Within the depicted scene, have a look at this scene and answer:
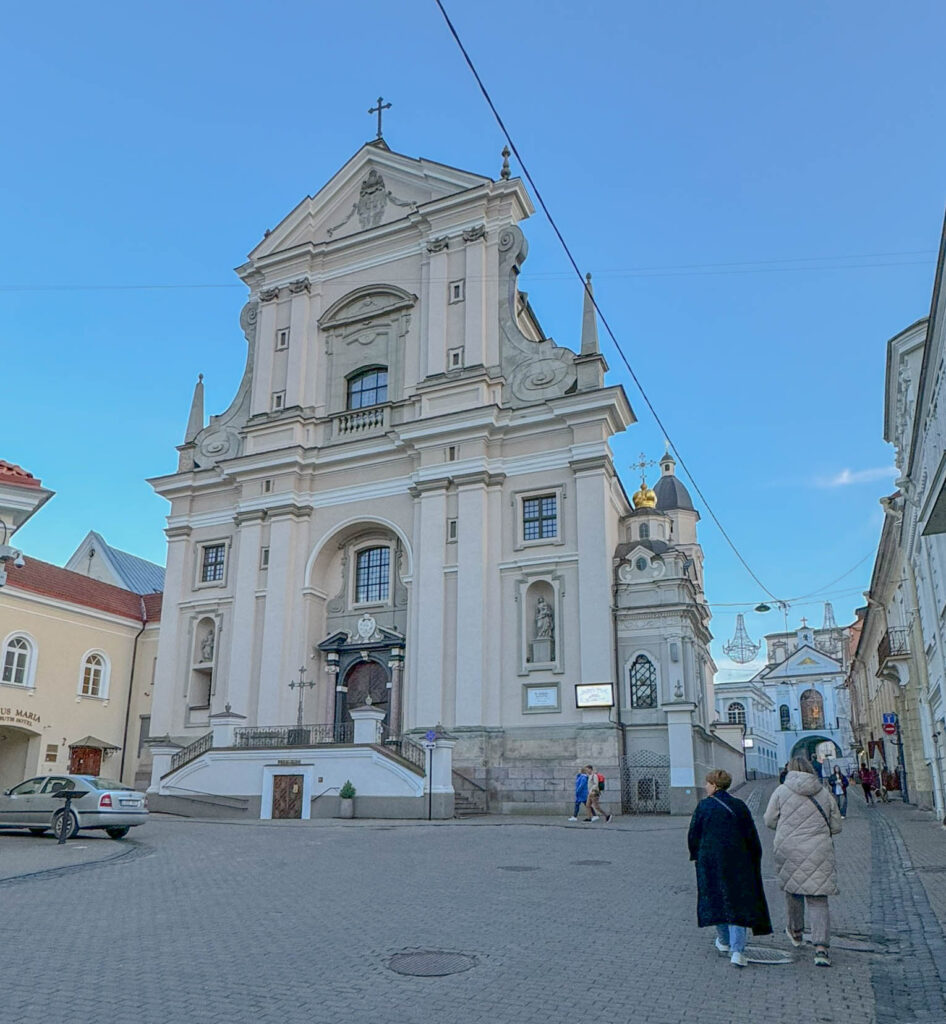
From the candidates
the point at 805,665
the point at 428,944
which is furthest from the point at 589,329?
the point at 805,665

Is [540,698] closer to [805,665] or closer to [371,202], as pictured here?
[371,202]

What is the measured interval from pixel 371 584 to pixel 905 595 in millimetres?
17569

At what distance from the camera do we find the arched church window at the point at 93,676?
36.0 metres

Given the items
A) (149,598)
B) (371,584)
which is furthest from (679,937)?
(149,598)

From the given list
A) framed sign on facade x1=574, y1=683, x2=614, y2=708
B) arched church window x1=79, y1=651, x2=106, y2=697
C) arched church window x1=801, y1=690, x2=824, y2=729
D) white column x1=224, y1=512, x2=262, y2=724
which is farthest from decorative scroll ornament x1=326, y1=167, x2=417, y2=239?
arched church window x1=801, y1=690, x2=824, y2=729

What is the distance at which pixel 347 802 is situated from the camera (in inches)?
963

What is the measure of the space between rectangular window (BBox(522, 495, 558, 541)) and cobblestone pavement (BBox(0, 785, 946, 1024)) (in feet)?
51.8

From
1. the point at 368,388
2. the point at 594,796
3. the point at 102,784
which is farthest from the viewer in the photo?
the point at 368,388

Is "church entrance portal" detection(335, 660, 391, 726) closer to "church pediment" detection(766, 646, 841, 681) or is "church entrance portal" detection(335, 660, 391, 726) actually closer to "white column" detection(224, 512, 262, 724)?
"white column" detection(224, 512, 262, 724)

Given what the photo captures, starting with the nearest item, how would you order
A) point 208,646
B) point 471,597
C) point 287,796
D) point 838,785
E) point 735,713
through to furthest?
1. point 287,796
2. point 471,597
3. point 208,646
4. point 838,785
5. point 735,713

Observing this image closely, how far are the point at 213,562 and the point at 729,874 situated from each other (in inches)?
1197

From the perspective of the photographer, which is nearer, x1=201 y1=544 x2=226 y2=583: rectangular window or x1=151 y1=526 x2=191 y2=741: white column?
x1=151 y1=526 x2=191 y2=741: white column

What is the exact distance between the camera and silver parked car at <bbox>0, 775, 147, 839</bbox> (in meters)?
17.0

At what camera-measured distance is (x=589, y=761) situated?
2625 cm
